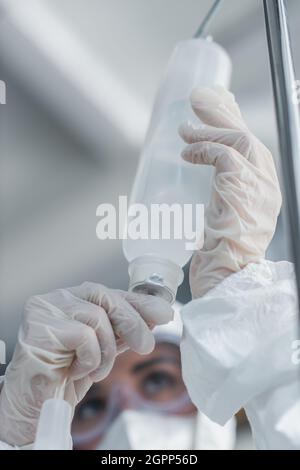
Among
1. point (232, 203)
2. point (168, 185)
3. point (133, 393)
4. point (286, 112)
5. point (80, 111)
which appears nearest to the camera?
point (286, 112)

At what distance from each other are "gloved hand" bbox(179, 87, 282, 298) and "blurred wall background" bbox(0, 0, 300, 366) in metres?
0.88

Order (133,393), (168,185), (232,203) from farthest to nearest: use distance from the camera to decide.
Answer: (133,393)
(168,185)
(232,203)

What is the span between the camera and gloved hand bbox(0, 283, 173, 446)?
989 millimetres

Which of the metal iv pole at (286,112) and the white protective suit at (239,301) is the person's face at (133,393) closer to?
the white protective suit at (239,301)

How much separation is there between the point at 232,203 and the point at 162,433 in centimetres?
130

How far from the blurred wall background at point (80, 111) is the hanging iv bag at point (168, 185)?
54 centimetres

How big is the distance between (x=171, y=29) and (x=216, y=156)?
1.02 metres

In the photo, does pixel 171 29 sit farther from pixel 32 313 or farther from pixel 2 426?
pixel 2 426

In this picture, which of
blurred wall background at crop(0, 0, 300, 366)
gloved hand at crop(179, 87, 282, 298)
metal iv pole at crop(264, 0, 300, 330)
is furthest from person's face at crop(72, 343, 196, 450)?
metal iv pole at crop(264, 0, 300, 330)

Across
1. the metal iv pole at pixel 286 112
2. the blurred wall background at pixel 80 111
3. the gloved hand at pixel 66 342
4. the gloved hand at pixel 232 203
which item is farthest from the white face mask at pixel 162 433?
the metal iv pole at pixel 286 112

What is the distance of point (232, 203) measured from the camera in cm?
106

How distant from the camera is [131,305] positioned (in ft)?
3.46

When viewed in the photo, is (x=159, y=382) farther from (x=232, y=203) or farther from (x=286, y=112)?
(x=286, y=112)

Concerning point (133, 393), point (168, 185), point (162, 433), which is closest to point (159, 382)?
point (133, 393)
